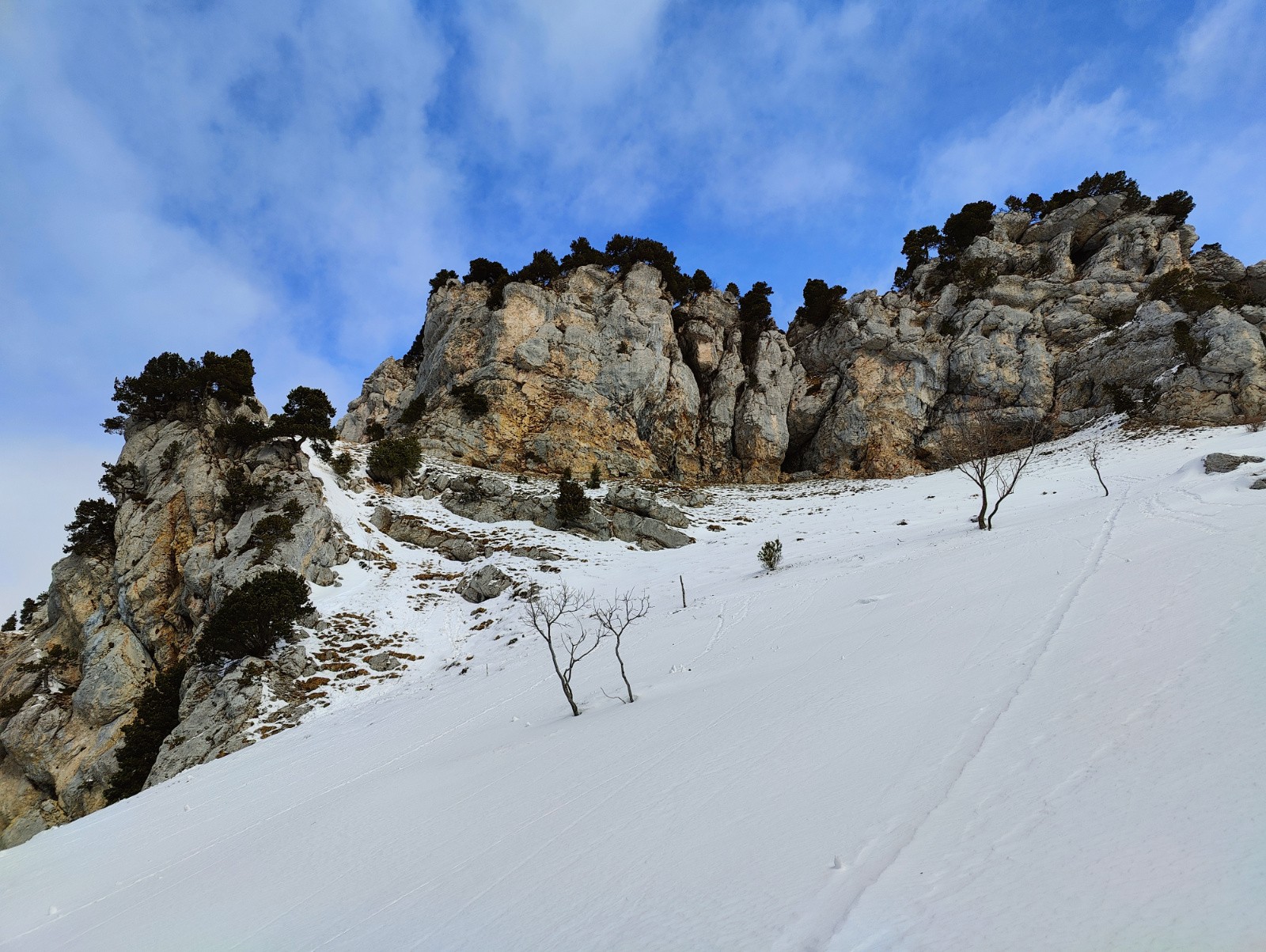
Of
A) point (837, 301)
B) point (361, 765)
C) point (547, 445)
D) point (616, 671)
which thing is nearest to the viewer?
point (361, 765)

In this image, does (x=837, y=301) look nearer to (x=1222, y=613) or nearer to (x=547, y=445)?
(x=547, y=445)

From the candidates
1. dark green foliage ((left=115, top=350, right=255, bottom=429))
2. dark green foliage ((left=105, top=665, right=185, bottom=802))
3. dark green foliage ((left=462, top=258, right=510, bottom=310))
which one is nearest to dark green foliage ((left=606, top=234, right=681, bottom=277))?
dark green foliage ((left=462, top=258, right=510, bottom=310))

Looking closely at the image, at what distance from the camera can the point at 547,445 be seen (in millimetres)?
41188

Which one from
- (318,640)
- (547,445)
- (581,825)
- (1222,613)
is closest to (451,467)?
(547,445)

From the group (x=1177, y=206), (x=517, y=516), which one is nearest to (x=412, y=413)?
(x=517, y=516)

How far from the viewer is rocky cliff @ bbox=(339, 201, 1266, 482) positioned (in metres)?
40.7

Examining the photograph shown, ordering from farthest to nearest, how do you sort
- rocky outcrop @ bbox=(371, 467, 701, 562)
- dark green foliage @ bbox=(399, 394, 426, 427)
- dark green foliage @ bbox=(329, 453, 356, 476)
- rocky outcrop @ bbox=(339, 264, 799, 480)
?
dark green foliage @ bbox=(399, 394, 426, 427), rocky outcrop @ bbox=(339, 264, 799, 480), dark green foliage @ bbox=(329, 453, 356, 476), rocky outcrop @ bbox=(371, 467, 701, 562)

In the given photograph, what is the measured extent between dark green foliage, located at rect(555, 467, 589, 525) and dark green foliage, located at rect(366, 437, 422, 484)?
→ 11109 millimetres

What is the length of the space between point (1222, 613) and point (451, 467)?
36697mm

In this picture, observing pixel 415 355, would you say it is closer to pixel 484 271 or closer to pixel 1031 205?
pixel 484 271

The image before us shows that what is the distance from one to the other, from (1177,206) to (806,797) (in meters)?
72.5

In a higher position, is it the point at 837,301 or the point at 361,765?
the point at 837,301

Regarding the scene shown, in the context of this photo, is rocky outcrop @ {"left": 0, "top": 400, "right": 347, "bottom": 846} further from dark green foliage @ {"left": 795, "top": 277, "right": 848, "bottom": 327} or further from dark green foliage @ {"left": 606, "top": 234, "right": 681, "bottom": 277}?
dark green foliage @ {"left": 795, "top": 277, "right": 848, "bottom": 327}

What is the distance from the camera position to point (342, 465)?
103ft
